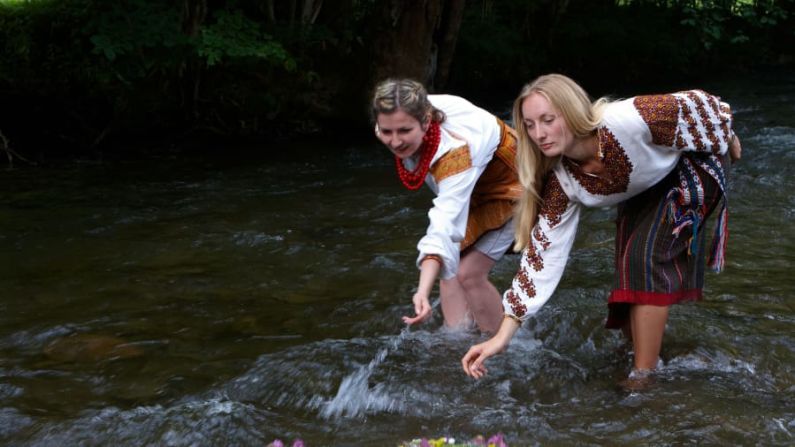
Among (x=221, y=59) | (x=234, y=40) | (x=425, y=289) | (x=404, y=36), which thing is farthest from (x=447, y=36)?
(x=425, y=289)

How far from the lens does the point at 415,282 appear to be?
18.1ft

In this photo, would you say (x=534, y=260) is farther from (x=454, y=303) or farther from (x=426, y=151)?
(x=454, y=303)

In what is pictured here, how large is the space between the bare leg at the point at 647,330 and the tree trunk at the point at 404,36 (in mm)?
7606

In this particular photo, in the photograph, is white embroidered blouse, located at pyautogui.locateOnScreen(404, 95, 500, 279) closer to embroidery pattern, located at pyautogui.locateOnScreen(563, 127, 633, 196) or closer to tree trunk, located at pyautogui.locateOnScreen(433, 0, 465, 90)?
embroidery pattern, located at pyautogui.locateOnScreen(563, 127, 633, 196)

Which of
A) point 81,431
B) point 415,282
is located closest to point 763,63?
point 415,282

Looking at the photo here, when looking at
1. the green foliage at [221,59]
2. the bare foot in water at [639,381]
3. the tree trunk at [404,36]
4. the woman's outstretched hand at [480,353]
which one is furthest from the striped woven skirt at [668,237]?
the tree trunk at [404,36]

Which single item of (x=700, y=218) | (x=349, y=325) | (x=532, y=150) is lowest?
(x=349, y=325)

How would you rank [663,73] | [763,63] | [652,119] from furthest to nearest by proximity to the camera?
[763,63], [663,73], [652,119]

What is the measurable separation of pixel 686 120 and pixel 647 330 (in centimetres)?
90

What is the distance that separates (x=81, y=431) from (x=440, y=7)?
8.41m

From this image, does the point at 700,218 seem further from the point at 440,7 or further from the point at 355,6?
the point at 355,6

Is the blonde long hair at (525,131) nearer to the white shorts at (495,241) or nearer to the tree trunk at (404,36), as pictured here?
the white shorts at (495,241)

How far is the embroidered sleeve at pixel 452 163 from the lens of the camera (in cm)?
359

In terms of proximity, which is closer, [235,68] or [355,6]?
[235,68]
